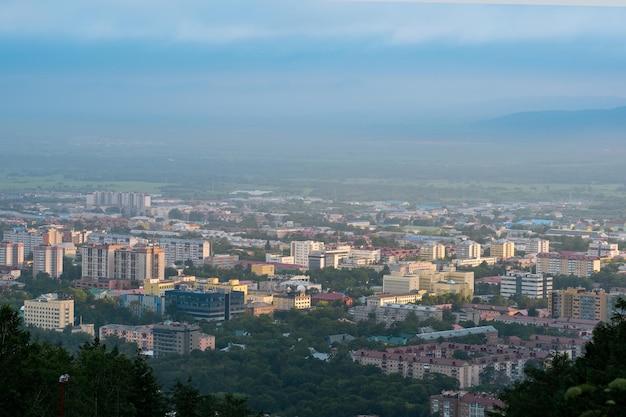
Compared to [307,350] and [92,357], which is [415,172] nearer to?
[307,350]

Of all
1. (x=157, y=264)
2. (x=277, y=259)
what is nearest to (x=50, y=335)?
(x=157, y=264)

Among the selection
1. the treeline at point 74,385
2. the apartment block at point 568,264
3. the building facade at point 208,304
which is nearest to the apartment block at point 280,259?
the apartment block at point 568,264

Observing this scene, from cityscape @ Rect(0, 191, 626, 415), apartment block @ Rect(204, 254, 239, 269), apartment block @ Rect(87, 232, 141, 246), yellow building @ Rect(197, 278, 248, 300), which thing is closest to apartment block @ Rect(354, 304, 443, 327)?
cityscape @ Rect(0, 191, 626, 415)

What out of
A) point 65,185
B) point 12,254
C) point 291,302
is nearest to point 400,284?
point 291,302

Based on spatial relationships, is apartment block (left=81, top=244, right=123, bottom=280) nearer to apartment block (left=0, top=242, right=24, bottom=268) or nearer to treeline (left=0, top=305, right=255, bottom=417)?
apartment block (left=0, top=242, right=24, bottom=268)

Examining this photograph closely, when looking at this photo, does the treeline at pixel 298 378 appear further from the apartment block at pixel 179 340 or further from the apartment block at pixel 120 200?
the apartment block at pixel 120 200
